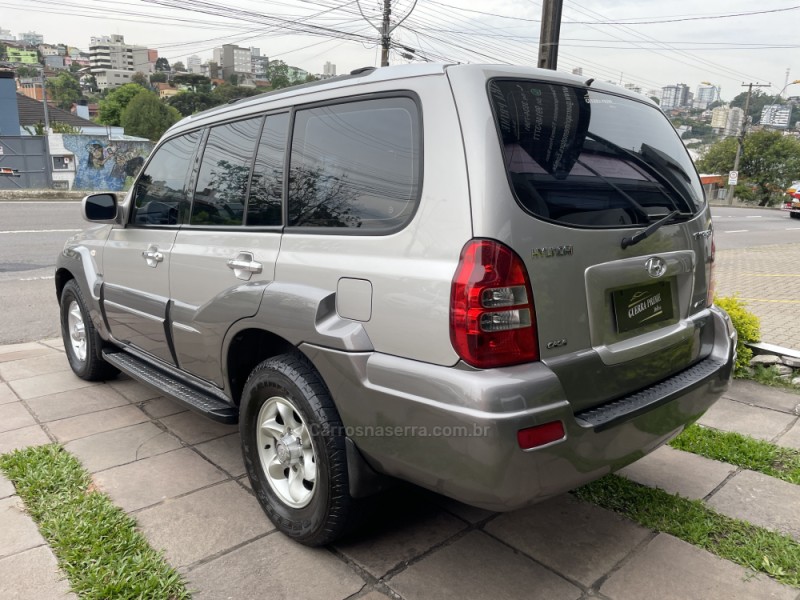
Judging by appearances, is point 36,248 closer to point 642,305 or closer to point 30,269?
point 30,269

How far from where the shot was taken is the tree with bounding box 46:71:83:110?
10156 centimetres

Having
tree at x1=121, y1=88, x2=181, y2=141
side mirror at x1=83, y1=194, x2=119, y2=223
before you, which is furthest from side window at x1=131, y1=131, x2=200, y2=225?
tree at x1=121, y1=88, x2=181, y2=141

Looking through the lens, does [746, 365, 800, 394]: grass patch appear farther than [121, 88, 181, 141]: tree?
No

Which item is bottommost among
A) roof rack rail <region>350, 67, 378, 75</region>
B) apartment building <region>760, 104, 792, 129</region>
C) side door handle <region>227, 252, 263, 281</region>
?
side door handle <region>227, 252, 263, 281</region>

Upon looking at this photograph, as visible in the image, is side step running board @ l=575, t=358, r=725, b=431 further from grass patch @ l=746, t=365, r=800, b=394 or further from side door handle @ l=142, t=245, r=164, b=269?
side door handle @ l=142, t=245, r=164, b=269

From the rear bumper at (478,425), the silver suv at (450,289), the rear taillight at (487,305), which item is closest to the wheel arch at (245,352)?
the silver suv at (450,289)

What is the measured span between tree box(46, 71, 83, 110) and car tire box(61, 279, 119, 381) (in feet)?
367

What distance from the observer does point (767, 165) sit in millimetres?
55375

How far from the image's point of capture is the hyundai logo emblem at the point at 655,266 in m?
2.43

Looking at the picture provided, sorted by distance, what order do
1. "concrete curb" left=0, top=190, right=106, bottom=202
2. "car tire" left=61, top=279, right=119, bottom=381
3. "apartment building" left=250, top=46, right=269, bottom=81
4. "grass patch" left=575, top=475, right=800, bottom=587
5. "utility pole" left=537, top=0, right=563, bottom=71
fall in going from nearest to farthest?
"grass patch" left=575, top=475, right=800, bottom=587, "car tire" left=61, top=279, right=119, bottom=381, "utility pole" left=537, top=0, right=563, bottom=71, "concrete curb" left=0, top=190, right=106, bottom=202, "apartment building" left=250, top=46, right=269, bottom=81

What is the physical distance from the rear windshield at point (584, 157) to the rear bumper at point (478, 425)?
626 mm

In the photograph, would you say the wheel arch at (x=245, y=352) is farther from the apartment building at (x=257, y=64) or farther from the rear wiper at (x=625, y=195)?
the apartment building at (x=257, y=64)

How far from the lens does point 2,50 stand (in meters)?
92.2

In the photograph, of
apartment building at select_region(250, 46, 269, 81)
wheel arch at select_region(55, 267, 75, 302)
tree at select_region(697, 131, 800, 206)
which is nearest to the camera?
wheel arch at select_region(55, 267, 75, 302)
